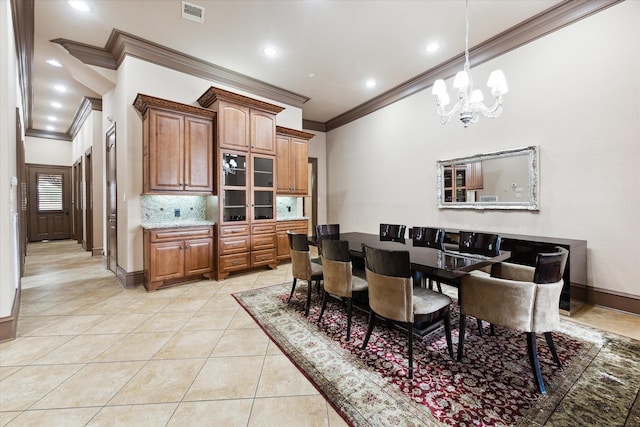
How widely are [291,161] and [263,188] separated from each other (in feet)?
3.42

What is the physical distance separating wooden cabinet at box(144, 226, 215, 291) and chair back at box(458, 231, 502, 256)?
3.54 metres

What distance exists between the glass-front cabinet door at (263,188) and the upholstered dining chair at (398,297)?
2.95 metres

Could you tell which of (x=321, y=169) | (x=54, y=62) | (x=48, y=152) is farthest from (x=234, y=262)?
(x=48, y=152)

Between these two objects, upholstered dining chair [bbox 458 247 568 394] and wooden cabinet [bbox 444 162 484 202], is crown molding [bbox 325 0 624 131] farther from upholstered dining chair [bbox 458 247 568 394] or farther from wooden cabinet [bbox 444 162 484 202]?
upholstered dining chair [bbox 458 247 568 394]

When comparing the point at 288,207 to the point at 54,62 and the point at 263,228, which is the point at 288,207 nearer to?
the point at 263,228

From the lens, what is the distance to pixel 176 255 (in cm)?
385

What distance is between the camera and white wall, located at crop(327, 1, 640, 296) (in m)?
2.84

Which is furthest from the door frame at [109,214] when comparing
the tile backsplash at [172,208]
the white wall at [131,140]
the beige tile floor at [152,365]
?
the beige tile floor at [152,365]

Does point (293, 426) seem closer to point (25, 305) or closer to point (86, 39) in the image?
point (25, 305)

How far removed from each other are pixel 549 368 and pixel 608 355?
62 cm

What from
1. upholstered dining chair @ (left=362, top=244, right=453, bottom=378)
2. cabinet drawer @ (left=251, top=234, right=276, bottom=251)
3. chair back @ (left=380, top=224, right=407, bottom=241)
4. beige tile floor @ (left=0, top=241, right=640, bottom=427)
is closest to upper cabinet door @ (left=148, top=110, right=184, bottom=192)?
cabinet drawer @ (left=251, top=234, right=276, bottom=251)

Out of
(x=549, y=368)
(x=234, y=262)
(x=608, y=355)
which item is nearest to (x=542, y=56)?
(x=608, y=355)

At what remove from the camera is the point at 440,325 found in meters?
2.49

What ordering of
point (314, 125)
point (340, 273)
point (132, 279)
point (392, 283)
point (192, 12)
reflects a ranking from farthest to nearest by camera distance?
point (314, 125), point (132, 279), point (192, 12), point (340, 273), point (392, 283)
